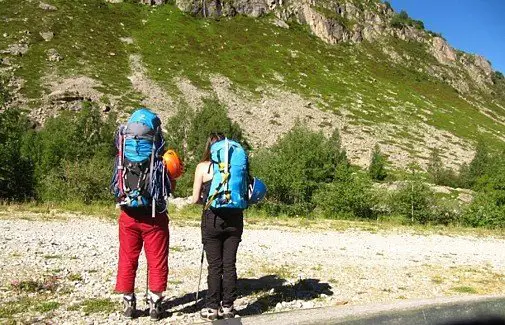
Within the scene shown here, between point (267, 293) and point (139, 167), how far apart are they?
11.6 feet

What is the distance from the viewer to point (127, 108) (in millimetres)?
82938

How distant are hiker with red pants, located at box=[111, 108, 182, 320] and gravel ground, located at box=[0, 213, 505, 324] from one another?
1.97ft

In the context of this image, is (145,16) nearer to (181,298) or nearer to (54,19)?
(54,19)

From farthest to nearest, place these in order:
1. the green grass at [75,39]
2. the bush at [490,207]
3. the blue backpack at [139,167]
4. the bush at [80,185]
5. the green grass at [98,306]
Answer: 1. the green grass at [75,39]
2. the bush at [80,185]
3. the bush at [490,207]
4. the green grass at [98,306]
5. the blue backpack at [139,167]

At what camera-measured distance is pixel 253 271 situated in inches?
403

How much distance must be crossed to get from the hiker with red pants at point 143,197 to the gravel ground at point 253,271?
0.60m

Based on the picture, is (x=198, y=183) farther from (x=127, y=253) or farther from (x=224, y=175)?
(x=127, y=253)

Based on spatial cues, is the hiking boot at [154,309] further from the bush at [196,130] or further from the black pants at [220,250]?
the bush at [196,130]

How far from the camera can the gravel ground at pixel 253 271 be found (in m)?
7.31

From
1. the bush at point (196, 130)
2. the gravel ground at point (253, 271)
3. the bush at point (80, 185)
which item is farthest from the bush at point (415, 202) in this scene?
the bush at point (196, 130)

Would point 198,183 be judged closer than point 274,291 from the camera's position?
Yes

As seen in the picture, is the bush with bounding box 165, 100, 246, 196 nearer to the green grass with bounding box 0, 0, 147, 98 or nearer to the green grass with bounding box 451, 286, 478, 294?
the green grass with bounding box 0, 0, 147, 98

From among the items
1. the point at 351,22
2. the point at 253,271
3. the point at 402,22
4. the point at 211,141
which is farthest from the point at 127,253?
the point at 402,22

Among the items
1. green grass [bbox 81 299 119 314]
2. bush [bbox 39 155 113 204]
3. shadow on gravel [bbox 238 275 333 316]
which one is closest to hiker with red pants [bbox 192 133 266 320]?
shadow on gravel [bbox 238 275 333 316]
